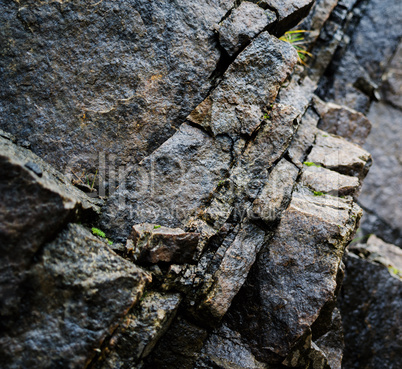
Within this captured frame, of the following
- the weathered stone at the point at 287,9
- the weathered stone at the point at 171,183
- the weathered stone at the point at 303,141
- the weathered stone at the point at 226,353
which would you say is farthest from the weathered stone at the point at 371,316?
the weathered stone at the point at 287,9

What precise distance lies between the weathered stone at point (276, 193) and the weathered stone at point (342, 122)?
6.15ft

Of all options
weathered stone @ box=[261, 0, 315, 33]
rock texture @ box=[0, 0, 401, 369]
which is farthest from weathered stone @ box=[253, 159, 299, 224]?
weathered stone @ box=[261, 0, 315, 33]

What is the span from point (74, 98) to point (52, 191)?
1.68 metres

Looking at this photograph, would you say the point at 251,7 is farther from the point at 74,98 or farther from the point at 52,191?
the point at 52,191

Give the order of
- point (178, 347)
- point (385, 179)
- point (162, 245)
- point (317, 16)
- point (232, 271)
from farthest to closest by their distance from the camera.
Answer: point (385, 179) → point (317, 16) → point (232, 271) → point (178, 347) → point (162, 245)

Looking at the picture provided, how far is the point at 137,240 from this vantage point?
3.56 meters

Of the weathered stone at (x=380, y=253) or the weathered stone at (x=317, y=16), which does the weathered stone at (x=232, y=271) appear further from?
the weathered stone at (x=317, y=16)

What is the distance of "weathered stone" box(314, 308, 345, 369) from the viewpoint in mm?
4574

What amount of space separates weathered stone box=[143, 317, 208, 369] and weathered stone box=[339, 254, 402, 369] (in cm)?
368

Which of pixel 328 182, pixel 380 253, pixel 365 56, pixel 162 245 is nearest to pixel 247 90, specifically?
pixel 328 182

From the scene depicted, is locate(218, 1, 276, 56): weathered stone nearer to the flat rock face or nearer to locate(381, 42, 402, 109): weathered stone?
the flat rock face

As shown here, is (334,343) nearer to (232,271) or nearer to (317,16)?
(232,271)

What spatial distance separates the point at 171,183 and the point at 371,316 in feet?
15.3

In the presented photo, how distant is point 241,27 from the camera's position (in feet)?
14.8
